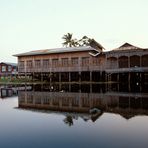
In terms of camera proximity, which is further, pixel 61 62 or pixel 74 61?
pixel 61 62

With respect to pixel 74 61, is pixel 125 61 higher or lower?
lower

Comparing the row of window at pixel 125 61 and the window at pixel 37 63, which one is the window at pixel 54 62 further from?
the row of window at pixel 125 61

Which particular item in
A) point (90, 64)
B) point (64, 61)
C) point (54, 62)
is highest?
point (64, 61)

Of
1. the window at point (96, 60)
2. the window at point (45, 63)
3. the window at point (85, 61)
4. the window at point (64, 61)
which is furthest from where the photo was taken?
the window at point (45, 63)

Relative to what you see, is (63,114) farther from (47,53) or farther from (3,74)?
(3,74)

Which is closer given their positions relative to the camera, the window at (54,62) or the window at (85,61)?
the window at (85,61)

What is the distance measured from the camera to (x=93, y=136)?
35.0 ft

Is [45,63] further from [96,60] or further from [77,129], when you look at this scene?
[77,129]

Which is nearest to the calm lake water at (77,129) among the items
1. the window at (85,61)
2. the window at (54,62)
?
the window at (85,61)

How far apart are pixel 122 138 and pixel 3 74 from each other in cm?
7153

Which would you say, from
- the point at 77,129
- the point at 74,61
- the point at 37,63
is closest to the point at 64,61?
the point at 74,61

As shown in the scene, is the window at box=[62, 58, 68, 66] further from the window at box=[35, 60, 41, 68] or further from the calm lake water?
the calm lake water

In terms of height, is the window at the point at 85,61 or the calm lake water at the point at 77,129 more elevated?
the window at the point at 85,61

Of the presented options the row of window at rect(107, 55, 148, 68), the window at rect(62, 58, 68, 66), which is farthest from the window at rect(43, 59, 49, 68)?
the row of window at rect(107, 55, 148, 68)
